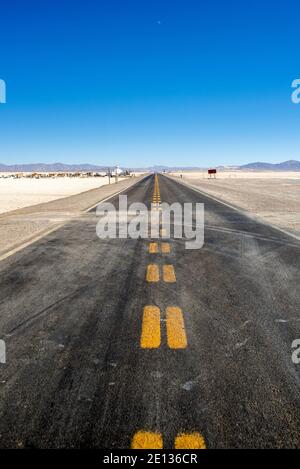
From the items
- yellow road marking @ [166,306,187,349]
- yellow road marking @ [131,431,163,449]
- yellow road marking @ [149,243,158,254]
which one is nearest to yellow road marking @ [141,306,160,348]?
yellow road marking @ [166,306,187,349]

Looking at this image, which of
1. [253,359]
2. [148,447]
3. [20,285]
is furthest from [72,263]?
[148,447]

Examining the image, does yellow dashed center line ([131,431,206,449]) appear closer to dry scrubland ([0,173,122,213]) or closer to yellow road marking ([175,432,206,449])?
yellow road marking ([175,432,206,449])

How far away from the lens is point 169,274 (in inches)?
243

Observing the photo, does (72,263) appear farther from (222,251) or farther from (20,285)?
(222,251)

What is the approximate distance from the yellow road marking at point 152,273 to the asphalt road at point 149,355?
3cm

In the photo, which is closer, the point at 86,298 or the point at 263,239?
the point at 86,298

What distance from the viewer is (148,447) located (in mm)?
2371

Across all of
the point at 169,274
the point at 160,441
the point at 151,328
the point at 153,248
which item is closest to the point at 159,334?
the point at 151,328

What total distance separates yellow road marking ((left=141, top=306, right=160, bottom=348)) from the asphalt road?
0.02 metres

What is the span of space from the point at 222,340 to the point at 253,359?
0.43 metres

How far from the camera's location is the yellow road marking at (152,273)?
584cm

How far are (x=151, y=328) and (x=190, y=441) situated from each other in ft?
5.49

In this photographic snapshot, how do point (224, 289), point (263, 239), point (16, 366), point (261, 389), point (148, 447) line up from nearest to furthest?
1. point (148, 447)
2. point (261, 389)
3. point (16, 366)
4. point (224, 289)
5. point (263, 239)

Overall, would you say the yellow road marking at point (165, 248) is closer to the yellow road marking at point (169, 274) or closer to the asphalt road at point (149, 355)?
the asphalt road at point (149, 355)
